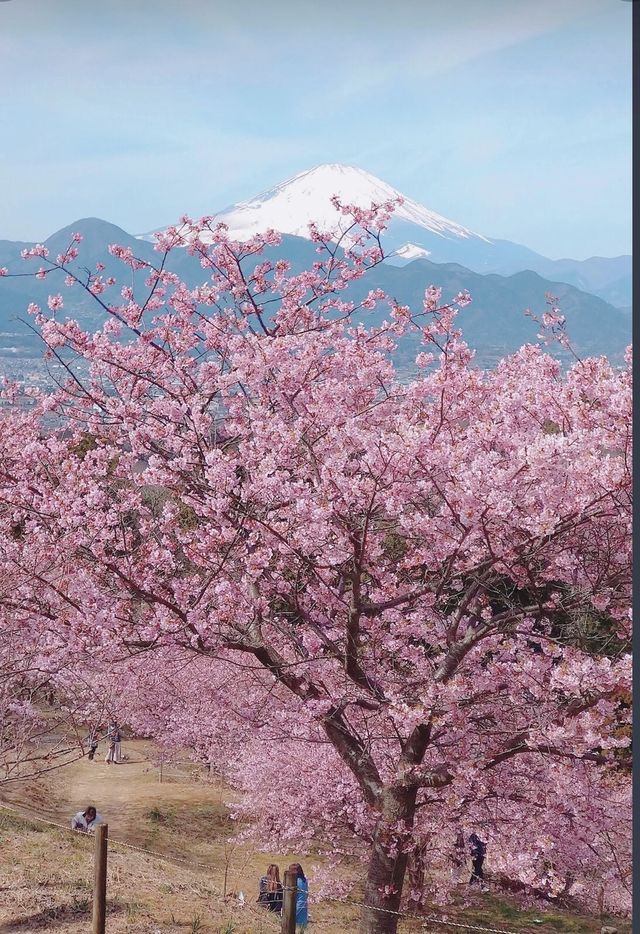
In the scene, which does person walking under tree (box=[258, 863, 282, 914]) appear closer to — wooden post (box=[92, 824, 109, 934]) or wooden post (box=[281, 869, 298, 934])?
wooden post (box=[92, 824, 109, 934])

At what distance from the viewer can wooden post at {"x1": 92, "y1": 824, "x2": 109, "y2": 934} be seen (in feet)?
16.0

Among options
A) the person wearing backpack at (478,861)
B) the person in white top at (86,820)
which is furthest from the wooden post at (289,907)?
the person in white top at (86,820)

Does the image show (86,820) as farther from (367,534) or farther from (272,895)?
(367,534)

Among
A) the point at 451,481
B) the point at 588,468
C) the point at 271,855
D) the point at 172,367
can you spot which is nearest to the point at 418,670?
the point at 451,481

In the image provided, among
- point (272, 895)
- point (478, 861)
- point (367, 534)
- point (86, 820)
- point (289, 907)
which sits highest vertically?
point (367, 534)

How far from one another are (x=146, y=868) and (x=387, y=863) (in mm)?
2762

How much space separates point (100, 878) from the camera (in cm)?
491

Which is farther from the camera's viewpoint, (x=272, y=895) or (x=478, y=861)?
(x=478, y=861)

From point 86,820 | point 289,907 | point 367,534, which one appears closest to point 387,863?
point 289,907

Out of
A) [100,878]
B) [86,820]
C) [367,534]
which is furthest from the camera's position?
[86,820]

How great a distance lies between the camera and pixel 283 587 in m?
5.29

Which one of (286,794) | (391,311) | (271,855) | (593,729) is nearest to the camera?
(593,729)

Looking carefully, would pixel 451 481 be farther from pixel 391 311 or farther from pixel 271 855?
pixel 271 855

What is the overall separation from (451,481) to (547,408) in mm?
1162
